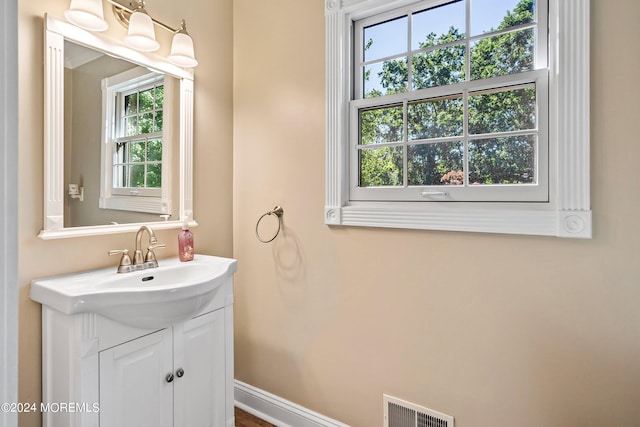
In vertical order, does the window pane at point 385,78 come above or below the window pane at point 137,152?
above

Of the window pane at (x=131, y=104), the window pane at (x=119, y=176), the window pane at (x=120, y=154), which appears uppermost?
the window pane at (x=131, y=104)

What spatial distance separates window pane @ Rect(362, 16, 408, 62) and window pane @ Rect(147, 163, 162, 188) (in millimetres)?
1135

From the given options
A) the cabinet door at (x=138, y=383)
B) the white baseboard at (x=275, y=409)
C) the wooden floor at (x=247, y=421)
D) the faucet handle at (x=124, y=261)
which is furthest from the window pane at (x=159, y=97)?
the wooden floor at (x=247, y=421)

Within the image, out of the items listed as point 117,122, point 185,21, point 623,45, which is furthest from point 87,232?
point 623,45

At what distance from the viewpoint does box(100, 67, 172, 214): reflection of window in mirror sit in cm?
145

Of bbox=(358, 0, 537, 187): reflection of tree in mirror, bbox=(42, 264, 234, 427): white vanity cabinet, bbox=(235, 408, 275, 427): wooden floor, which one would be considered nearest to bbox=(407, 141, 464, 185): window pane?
bbox=(358, 0, 537, 187): reflection of tree in mirror

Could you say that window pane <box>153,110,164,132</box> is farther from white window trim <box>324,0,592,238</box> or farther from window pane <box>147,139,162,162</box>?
white window trim <box>324,0,592,238</box>

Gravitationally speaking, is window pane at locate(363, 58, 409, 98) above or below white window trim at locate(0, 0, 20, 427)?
above

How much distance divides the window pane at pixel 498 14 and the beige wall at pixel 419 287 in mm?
240

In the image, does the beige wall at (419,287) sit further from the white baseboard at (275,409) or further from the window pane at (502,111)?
the window pane at (502,111)

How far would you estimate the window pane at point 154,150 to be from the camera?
62.6 inches

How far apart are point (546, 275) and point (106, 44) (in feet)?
6.33

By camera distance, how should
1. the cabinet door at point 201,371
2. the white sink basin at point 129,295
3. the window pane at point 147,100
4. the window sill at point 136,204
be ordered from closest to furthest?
the white sink basin at point 129,295 → the cabinet door at point 201,371 → the window sill at point 136,204 → the window pane at point 147,100

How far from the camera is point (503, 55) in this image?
50.3 inches
